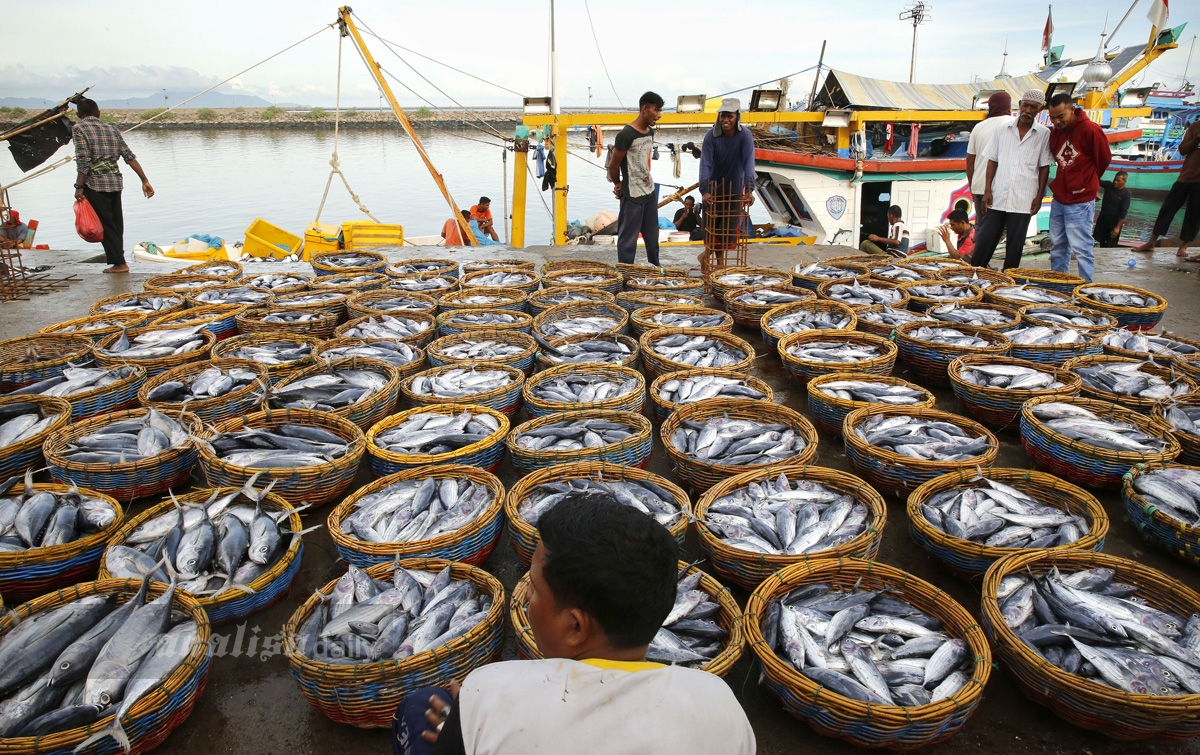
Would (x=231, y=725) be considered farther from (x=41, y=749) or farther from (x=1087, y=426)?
(x=1087, y=426)

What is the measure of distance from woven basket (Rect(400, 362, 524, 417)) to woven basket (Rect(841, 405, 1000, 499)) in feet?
6.58

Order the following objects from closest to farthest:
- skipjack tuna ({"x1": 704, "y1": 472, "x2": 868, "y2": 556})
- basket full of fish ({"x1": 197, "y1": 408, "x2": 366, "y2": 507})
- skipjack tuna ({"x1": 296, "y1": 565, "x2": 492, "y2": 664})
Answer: skipjack tuna ({"x1": 296, "y1": 565, "x2": 492, "y2": 664}), skipjack tuna ({"x1": 704, "y1": 472, "x2": 868, "y2": 556}), basket full of fish ({"x1": 197, "y1": 408, "x2": 366, "y2": 507})

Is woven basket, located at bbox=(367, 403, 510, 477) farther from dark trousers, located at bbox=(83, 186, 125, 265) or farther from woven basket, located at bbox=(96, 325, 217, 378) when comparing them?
dark trousers, located at bbox=(83, 186, 125, 265)

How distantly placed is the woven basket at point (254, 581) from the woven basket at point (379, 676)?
0.36m

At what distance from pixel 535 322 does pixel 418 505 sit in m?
2.66

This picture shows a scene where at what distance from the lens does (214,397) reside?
12.5 ft

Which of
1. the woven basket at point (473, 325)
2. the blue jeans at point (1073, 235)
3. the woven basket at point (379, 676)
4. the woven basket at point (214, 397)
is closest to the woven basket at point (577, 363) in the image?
the woven basket at point (473, 325)

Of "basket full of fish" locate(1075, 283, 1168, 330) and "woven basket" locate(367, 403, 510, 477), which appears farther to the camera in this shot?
"basket full of fish" locate(1075, 283, 1168, 330)

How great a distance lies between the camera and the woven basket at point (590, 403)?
382 cm

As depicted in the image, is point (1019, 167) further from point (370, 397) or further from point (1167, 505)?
point (370, 397)

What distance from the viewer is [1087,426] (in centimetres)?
346

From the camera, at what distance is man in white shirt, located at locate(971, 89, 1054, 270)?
629 centimetres

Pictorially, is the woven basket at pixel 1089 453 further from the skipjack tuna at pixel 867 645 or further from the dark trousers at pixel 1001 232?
the dark trousers at pixel 1001 232

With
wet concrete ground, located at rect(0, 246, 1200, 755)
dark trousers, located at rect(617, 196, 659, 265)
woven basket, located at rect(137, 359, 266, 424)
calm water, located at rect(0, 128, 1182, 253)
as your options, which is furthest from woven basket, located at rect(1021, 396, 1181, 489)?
calm water, located at rect(0, 128, 1182, 253)
